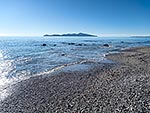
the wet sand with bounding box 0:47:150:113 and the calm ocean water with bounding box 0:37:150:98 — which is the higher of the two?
the wet sand with bounding box 0:47:150:113

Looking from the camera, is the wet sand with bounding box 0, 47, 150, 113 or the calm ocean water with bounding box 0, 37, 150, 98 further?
the calm ocean water with bounding box 0, 37, 150, 98

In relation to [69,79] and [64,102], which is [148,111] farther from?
[69,79]

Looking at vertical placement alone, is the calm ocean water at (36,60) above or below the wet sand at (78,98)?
below

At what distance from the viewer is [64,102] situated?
11852mm

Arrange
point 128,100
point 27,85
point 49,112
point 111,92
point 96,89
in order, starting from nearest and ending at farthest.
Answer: point 49,112 → point 128,100 → point 111,92 → point 96,89 → point 27,85

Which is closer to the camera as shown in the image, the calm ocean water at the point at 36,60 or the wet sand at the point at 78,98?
the wet sand at the point at 78,98

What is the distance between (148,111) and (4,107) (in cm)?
915

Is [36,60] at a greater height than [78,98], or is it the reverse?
[78,98]

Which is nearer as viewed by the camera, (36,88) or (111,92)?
(111,92)

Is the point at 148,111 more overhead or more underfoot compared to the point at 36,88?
more overhead

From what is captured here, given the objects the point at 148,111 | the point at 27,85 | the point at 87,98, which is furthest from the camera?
the point at 27,85

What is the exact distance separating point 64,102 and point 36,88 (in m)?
4.79

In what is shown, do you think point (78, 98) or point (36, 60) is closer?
point (78, 98)

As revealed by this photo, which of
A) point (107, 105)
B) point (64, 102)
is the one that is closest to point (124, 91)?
point (107, 105)
